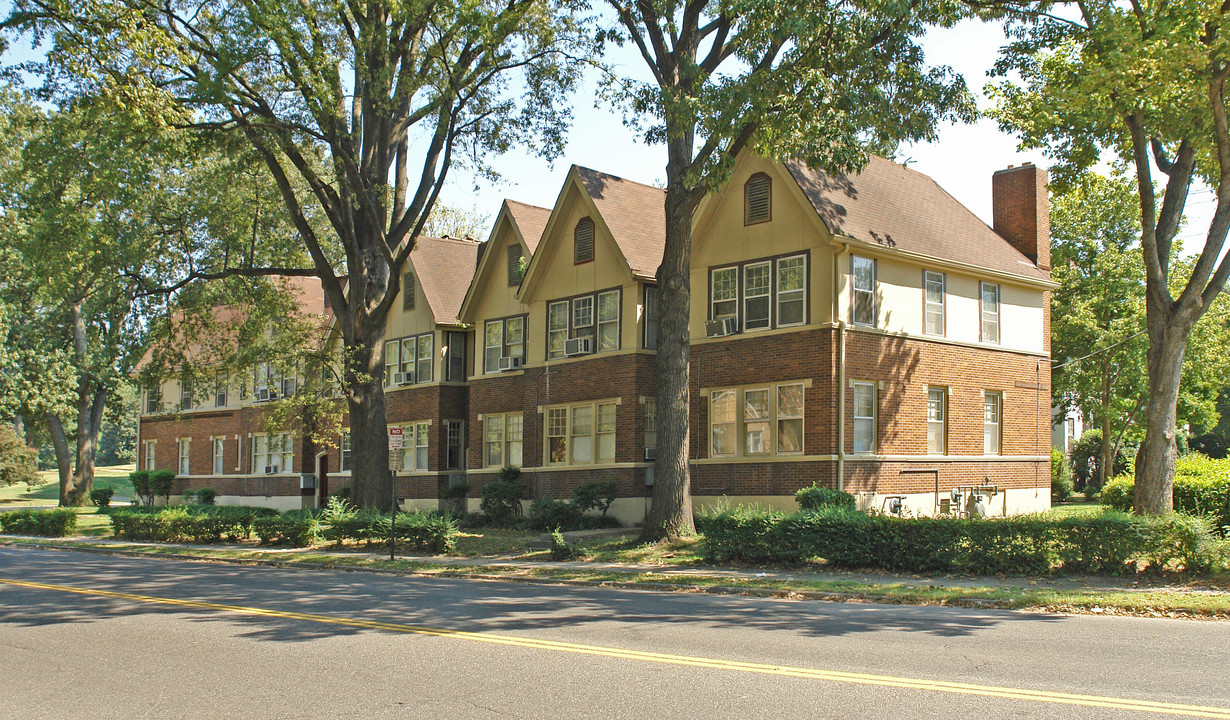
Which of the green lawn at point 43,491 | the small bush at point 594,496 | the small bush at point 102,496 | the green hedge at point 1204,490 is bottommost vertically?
the green lawn at point 43,491

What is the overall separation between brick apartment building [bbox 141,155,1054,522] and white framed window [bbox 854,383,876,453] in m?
0.05

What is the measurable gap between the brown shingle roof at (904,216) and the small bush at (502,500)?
12.2 meters

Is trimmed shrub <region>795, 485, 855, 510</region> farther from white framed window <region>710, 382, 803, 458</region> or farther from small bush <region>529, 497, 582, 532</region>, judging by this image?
small bush <region>529, 497, 582, 532</region>

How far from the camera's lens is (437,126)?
24859 millimetres

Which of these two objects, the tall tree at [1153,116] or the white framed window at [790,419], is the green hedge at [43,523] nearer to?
the white framed window at [790,419]

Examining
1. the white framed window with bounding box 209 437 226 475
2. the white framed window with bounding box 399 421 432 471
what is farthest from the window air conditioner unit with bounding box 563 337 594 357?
the white framed window with bounding box 209 437 226 475

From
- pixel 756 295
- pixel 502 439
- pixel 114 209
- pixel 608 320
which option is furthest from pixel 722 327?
pixel 114 209

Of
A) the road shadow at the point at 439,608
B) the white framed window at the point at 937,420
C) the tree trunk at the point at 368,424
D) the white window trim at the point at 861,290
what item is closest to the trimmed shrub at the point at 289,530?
the tree trunk at the point at 368,424

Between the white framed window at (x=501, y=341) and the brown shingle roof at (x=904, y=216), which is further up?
the brown shingle roof at (x=904, y=216)

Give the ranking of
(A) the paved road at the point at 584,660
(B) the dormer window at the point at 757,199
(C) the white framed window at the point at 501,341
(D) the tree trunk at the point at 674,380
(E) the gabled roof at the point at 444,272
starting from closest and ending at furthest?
(A) the paved road at the point at 584,660, (D) the tree trunk at the point at 674,380, (B) the dormer window at the point at 757,199, (C) the white framed window at the point at 501,341, (E) the gabled roof at the point at 444,272

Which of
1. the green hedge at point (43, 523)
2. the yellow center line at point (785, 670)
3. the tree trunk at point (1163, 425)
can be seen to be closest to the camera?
the yellow center line at point (785, 670)

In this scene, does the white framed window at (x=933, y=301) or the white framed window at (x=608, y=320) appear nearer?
the white framed window at (x=933, y=301)

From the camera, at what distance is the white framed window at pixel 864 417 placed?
76.3ft

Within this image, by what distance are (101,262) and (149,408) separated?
2896cm
